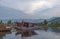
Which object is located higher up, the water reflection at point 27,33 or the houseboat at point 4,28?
the houseboat at point 4,28

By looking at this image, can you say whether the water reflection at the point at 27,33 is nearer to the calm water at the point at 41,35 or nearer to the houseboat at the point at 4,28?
the calm water at the point at 41,35

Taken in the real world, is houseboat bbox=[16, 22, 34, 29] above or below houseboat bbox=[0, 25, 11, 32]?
above

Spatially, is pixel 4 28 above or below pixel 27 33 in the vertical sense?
above

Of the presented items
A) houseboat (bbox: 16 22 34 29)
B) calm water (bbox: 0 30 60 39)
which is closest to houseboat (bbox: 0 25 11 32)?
calm water (bbox: 0 30 60 39)

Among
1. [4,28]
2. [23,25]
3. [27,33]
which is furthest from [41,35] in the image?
[4,28]

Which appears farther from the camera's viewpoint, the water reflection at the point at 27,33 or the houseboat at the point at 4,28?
the houseboat at the point at 4,28

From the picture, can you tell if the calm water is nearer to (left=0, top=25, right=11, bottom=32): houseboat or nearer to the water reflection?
the water reflection

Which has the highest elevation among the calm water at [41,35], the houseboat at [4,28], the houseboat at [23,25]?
the houseboat at [23,25]

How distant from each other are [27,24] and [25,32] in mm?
227

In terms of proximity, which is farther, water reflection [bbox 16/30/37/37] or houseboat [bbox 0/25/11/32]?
houseboat [bbox 0/25/11/32]

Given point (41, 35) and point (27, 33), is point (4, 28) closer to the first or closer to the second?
point (27, 33)

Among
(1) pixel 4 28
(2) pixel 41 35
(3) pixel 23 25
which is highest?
(3) pixel 23 25

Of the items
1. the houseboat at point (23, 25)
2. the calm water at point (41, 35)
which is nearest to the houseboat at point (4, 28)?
the calm water at point (41, 35)

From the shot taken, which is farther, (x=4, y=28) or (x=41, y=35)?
(x=4, y=28)
